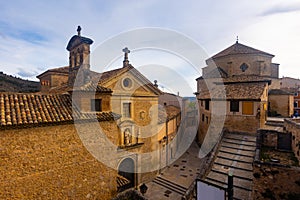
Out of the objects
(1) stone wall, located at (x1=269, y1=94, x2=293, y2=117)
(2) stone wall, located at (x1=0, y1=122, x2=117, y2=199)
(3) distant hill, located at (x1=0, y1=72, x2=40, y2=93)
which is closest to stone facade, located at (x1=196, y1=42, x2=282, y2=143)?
(1) stone wall, located at (x1=269, y1=94, x2=293, y2=117)

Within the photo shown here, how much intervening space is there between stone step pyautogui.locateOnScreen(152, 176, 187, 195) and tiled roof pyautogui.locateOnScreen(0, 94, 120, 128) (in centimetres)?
808

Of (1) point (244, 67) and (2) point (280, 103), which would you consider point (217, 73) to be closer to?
(1) point (244, 67)

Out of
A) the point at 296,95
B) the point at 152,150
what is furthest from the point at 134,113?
the point at 296,95

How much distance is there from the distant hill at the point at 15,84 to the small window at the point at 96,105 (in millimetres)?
25298

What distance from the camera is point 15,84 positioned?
30312 mm

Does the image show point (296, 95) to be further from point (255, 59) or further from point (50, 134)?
point (50, 134)

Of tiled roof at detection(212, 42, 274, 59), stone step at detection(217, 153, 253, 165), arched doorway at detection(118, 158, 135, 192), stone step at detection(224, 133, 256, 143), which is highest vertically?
tiled roof at detection(212, 42, 274, 59)

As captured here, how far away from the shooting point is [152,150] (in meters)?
15.6

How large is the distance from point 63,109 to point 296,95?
3644 cm

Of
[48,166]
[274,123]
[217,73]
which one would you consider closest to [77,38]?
[48,166]

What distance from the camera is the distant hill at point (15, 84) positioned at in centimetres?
2814

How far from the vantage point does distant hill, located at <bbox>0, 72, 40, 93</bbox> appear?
92.3 ft

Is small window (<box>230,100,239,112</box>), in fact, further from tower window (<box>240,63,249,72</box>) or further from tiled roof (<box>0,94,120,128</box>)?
tiled roof (<box>0,94,120,128</box>)

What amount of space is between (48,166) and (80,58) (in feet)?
22.1
